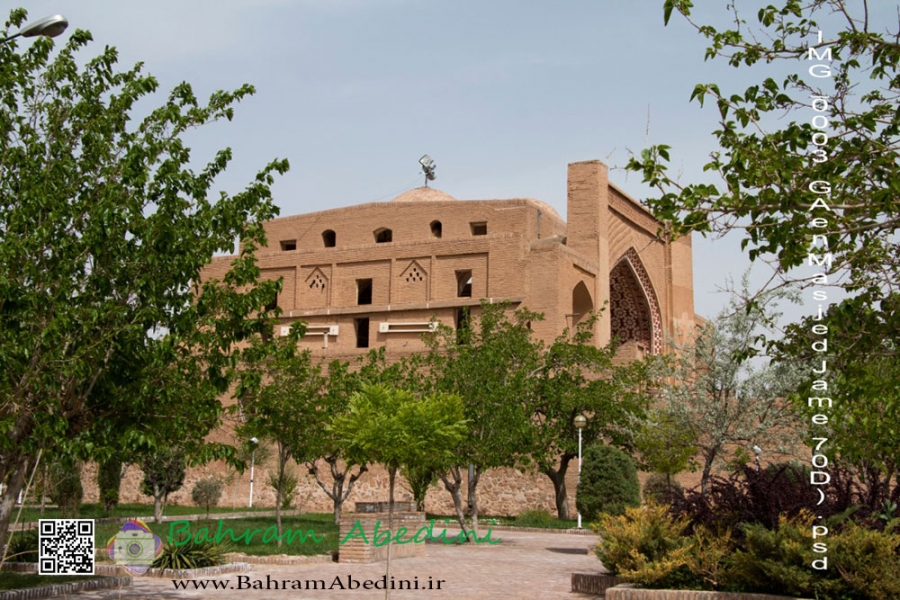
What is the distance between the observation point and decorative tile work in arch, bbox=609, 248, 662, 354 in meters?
34.8

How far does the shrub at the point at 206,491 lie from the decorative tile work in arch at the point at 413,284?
8.27 m

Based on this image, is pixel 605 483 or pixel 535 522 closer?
pixel 605 483

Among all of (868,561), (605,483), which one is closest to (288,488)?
(605,483)

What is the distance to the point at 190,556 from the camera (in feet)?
37.6

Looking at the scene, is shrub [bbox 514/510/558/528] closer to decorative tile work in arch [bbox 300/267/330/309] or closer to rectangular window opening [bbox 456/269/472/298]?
rectangular window opening [bbox 456/269/472/298]

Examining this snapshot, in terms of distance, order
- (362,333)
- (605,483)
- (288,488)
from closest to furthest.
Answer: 1. (605,483)
2. (288,488)
3. (362,333)

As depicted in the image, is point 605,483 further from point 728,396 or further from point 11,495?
point 11,495

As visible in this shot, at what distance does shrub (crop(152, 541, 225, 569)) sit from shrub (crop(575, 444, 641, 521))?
10.8 meters

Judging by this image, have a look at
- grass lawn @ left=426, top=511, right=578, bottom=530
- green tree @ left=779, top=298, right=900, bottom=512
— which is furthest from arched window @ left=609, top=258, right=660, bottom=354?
green tree @ left=779, top=298, right=900, bottom=512

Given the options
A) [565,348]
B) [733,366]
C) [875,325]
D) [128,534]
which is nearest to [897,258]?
[875,325]

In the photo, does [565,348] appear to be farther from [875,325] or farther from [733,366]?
[875,325]

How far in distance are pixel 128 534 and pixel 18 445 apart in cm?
373

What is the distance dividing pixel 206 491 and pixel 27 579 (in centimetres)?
2019

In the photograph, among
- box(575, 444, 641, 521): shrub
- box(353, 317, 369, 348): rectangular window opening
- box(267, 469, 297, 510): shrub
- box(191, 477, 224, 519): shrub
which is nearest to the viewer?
box(575, 444, 641, 521): shrub
